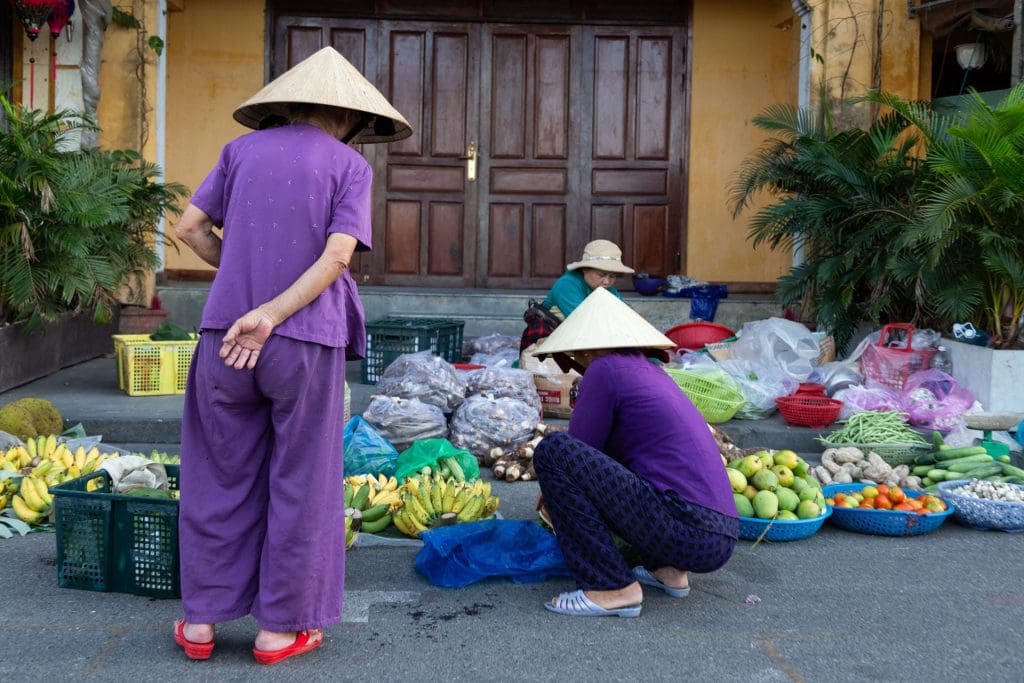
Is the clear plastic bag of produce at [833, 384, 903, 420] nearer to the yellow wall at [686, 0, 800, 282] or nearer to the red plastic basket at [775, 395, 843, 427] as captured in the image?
the red plastic basket at [775, 395, 843, 427]

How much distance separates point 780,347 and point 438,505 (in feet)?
14.6

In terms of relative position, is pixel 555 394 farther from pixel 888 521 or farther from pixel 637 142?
pixel 637 142

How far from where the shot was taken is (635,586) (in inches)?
169

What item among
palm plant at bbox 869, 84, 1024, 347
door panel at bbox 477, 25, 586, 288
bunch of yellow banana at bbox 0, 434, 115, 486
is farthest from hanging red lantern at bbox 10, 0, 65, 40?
palm plant at bbox 869, 84, 1024, 347

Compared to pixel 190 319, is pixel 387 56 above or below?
above

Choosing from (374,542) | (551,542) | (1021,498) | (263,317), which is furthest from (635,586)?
(1021,498)

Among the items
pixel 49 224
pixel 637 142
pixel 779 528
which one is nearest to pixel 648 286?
pixel 637 142

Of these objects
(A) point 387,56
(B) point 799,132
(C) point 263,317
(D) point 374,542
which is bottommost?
(D) point 374,542

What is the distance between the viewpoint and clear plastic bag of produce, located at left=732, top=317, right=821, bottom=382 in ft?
28.7

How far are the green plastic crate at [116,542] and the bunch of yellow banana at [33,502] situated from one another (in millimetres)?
985

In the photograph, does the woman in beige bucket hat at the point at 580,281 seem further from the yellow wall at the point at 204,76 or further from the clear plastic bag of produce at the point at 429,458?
the yellow wall at the point at 204,76

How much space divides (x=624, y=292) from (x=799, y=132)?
2.66 metres

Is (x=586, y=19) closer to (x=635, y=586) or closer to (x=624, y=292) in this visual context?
(x=624, y=292)

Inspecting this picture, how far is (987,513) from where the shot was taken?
18.6 feet
